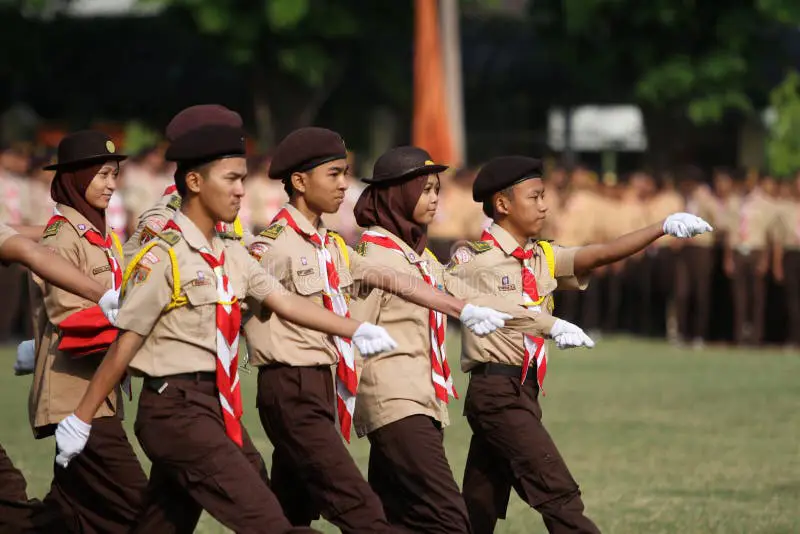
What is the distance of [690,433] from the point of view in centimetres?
1374

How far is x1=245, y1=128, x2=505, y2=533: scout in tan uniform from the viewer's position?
7.28 m

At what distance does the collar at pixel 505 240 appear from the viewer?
8438mm

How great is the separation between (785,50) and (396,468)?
2625 cm

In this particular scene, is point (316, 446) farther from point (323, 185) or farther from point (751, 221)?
Answer: point (751, 221)

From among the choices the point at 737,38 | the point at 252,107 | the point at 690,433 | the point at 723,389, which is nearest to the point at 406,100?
the point at 252,107

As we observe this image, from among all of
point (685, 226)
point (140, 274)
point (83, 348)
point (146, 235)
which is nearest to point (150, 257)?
point (140, 274)

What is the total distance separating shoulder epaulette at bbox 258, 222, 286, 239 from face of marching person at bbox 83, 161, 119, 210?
A: 2.95 feet

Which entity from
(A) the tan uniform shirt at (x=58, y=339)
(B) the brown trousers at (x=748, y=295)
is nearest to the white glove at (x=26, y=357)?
(A) the tan uniform shirt at (x=58, y=339)

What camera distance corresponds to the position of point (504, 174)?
335 inches

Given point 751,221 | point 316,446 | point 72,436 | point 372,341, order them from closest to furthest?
point 372,341, point 72,436, point 316,446, point 751,221

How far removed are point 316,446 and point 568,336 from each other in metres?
1.18

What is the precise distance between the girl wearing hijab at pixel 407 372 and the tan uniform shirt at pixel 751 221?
50.5ft

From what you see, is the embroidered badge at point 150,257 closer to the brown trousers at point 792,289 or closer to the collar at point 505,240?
the collar at point 505,240

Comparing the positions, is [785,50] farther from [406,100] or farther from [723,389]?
[723,389]
